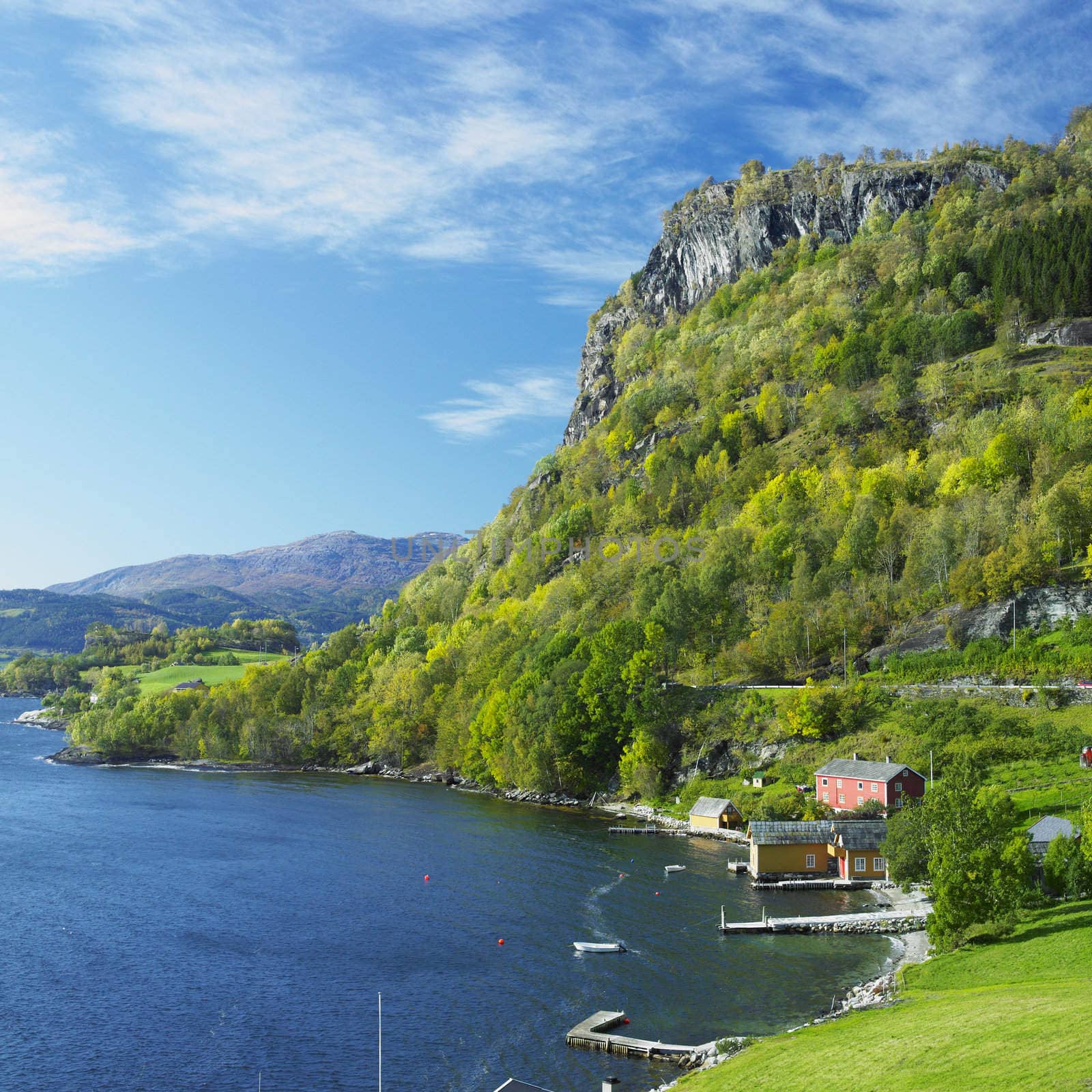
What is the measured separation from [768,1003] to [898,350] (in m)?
117

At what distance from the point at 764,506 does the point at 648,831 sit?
56.4 metres

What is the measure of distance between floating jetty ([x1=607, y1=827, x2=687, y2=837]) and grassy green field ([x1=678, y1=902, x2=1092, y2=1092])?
37.7 metres

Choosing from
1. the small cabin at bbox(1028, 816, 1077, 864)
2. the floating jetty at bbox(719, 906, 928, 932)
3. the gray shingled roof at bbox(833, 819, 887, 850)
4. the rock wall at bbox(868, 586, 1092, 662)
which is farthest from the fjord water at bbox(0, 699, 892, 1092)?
the rock wall at bbox(868, 586, 1092, 662)

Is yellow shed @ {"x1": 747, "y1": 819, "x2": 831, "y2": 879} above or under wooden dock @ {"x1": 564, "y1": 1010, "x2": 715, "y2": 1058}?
above

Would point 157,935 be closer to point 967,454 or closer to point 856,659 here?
point 856,659

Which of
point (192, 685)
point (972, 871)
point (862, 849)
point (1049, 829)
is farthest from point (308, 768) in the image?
point (972, 871)

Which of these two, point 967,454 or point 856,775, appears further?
point 967,454

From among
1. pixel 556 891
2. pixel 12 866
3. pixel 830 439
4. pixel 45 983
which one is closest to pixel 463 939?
pixel 556 891

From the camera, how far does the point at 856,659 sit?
9488 centimetres

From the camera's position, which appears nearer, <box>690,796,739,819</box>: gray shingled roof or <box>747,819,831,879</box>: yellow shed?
<box>747,819,831,879</box>: yellow shed

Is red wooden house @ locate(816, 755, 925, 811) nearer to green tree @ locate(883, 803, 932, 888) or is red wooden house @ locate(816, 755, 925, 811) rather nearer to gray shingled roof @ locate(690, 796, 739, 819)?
gray shingled roof @ locate(690, 796, 739, 819)

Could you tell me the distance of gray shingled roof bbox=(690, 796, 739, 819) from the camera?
260 ft

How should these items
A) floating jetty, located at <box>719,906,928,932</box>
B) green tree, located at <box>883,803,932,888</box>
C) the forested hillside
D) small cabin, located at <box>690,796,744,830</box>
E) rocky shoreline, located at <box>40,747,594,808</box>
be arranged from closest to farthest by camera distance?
floating jetty, located at <box>719,906,928,932</box>, green tree, located at <box>883,803,932,888</box>, small cabin, located at <box>690,796,744,830</box>, the forested hillside, rocky shoreline, located at <box>40,747,594,808</box>

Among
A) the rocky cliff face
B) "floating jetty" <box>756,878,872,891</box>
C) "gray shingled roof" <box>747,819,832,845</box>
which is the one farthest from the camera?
the rocky cliff face
